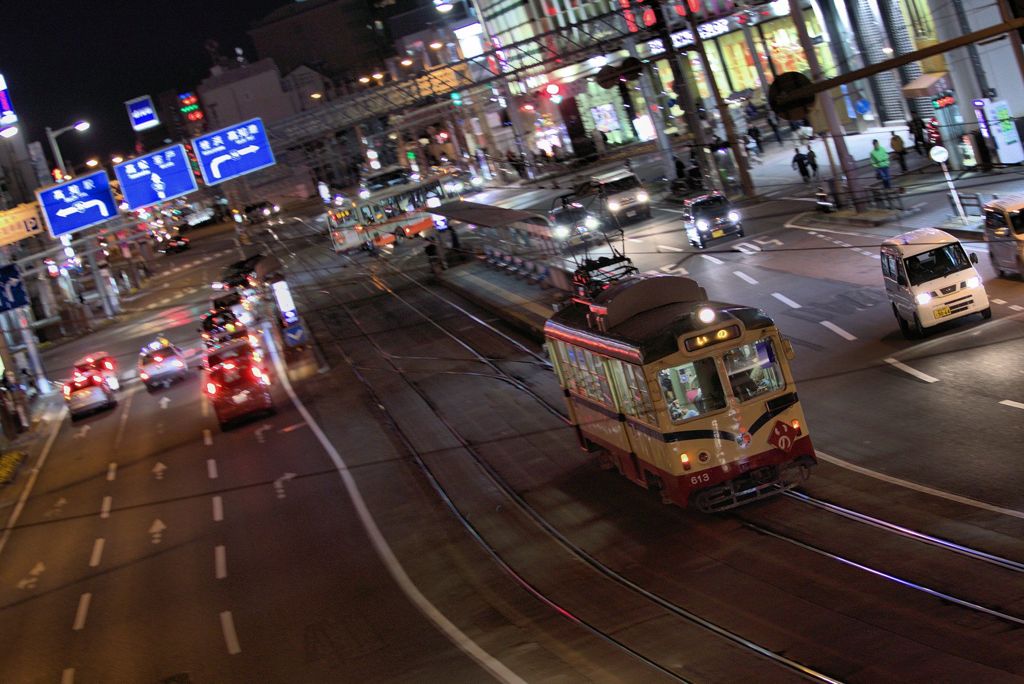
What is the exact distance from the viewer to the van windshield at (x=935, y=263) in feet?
75.9

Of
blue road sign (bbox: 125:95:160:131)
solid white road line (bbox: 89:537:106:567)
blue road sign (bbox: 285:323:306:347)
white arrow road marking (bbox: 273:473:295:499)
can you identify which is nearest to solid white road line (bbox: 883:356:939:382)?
white arrow road marking (bbox: 273:473:295:499)

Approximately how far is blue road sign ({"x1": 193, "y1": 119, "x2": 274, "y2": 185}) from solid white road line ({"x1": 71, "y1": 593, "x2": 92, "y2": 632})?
22.3m

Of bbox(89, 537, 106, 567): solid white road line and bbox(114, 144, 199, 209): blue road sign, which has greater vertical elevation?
bbox(114, 144, 199, 209): blue road sign

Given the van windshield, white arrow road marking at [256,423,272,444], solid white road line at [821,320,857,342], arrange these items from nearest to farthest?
1. the van windshield
2. solid white road line at [821,320,857,342]
3. white arrow road marking at [256,423,272,444]

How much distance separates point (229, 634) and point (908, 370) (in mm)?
12782

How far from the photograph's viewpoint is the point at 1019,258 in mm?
25219

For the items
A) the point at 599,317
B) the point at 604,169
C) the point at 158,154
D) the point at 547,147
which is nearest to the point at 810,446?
the point at 599,317

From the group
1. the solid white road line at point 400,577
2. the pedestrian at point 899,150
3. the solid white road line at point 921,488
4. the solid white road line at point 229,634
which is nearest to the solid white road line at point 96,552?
the solid white road line at point 400,577

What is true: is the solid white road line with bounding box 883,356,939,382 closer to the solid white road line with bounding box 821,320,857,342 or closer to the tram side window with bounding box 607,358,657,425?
the solid white road line with bounding box 821,320,857,342

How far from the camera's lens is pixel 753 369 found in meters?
16.1

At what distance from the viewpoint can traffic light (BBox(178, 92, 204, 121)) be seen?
566ft

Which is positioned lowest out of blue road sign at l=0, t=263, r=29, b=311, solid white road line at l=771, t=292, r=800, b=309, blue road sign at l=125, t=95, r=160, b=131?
solid white road line at l=771, t=292, r=800, b=309

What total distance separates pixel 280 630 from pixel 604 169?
2035 inches

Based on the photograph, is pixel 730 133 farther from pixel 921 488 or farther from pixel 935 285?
pixel 921 488
